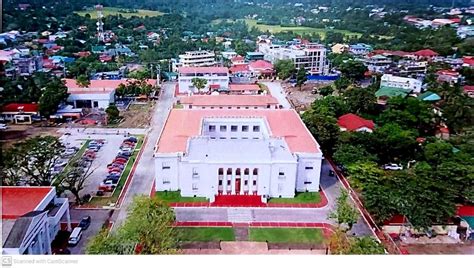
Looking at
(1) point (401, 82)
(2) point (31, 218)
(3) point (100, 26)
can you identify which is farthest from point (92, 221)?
(3) point (100, 26)

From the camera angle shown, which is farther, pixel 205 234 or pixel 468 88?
pixel 468 88

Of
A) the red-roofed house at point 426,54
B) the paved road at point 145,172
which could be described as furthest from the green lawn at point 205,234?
the red-roofed house at point 426,54

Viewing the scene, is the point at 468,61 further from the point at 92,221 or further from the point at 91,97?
the point at 92,221

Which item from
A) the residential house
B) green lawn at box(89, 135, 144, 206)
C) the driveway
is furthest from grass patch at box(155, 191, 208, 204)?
the residential house

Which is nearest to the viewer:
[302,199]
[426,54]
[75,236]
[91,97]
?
[75,236]

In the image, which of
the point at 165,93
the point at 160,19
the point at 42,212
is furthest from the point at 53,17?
the point at 42,212

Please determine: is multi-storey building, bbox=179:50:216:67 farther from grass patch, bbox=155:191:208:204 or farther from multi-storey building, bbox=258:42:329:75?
grass patch, bbox=155:191:208:204

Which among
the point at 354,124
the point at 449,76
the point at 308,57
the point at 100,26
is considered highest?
the point at 100,26
